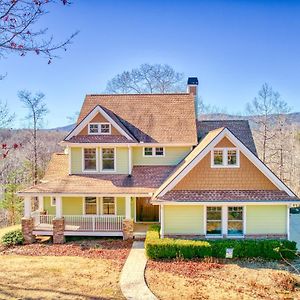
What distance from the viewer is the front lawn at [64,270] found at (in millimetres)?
12645

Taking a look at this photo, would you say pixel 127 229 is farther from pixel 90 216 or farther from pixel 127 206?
pixel 90 216

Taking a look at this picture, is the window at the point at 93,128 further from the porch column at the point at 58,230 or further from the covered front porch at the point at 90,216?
the porch column at the point at 58,230

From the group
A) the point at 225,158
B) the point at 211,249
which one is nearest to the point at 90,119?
the point at 225,158

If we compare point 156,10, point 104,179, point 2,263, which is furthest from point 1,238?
point 156,10

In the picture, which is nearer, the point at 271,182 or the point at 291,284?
the point at 291,284

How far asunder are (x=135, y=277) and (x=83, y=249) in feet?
17.1

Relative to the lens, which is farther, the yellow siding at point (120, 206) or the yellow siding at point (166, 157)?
the yellow siding at point (166, 157)

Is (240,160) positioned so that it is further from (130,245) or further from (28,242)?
(28,242)

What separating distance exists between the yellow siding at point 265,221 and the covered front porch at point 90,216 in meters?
6.10

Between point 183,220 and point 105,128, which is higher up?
point 105,128

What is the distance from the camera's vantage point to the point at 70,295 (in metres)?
12.4

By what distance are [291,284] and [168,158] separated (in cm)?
1140

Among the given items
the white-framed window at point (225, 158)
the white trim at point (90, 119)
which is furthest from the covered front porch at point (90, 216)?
the white-framed window at point (225, 158)

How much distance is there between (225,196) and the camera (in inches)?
712
